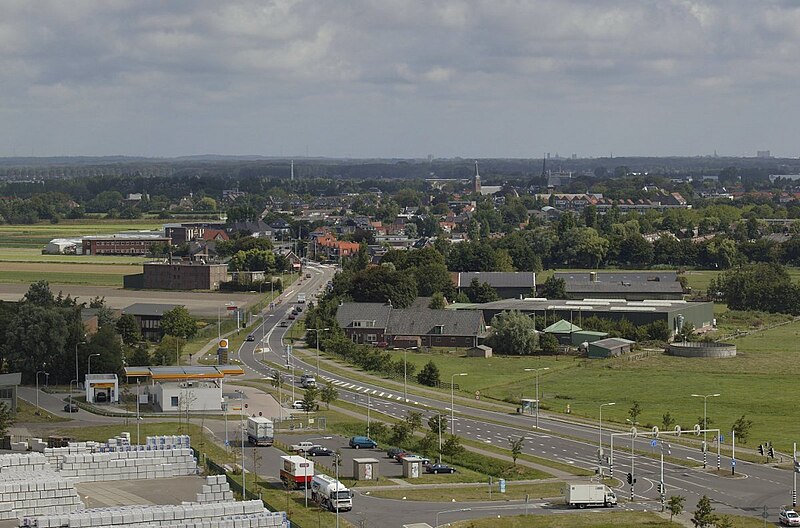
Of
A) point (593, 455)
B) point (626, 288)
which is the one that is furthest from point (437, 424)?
point (626, 288)

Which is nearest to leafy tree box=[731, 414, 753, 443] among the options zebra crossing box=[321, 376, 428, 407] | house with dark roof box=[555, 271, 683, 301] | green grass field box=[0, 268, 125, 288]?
zebra crossing box=[321, 376, 428, 407]

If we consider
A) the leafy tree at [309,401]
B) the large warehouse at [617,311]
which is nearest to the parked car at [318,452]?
the leafy tree at [309,401]

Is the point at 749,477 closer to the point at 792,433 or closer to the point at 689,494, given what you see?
the point at 689,494

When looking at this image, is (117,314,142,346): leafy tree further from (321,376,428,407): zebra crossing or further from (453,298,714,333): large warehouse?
(453,298,714,333): large warehouse

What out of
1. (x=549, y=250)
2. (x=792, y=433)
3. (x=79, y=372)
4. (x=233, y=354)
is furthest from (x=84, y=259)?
(x=792, y=433)

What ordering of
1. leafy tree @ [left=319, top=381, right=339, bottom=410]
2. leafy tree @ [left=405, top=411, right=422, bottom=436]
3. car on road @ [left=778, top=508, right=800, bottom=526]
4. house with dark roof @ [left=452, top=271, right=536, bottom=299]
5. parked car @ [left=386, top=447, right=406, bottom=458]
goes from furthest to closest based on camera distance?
house with dark roof @ [left=452, top=271, right=536, bottom=299], leafy tree @ [left=319, top=381, right=339, bottom=410], leafy tree @ [left=405, top=411, right=422, bottom=436], parked car @ [left=386, top=447, right=406, bottom=458], car on road @ [left=778, top=508, right=800, bottom=526]

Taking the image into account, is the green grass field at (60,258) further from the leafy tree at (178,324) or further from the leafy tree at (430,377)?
the leafy tree at (430,377)
